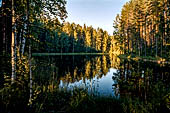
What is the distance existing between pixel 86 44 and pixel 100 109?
83.0 m

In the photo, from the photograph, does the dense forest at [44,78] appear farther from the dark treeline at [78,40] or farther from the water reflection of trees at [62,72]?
the dark treeline at [78,40]

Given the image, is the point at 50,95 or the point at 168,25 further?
the point at 168,25

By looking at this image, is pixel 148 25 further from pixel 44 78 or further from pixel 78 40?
pixel 78 40

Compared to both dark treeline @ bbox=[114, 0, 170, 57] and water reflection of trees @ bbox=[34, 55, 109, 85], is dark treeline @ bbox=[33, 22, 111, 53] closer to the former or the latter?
dark treeline @ bbox=[114, 0, 170, 57]

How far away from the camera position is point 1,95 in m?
5.77

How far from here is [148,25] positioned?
138 ft

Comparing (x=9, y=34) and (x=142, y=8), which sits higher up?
(x=142, y=8)

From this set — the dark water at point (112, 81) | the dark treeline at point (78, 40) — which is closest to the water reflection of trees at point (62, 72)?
the dark water at point (112, 81)

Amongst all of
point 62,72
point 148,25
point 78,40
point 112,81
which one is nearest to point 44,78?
point 62,72

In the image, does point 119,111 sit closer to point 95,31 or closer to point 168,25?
point 168,25

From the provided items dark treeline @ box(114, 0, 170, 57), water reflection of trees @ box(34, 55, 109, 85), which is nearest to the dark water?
water reflection of trees @ box(34, 55, 109, 85)

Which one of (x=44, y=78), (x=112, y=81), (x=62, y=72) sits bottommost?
(x=112, y=81)

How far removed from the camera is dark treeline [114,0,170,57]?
1318 inches

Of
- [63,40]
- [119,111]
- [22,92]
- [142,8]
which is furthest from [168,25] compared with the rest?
[63,40]
